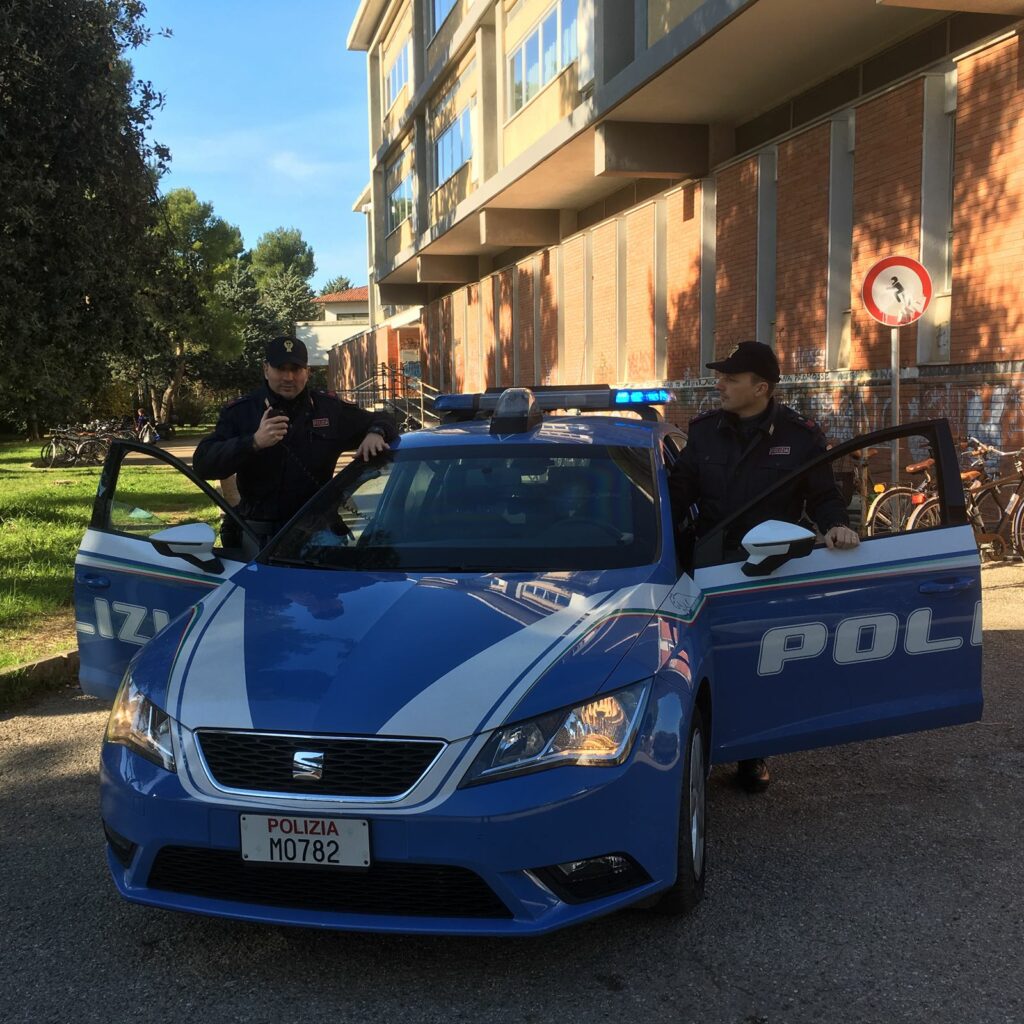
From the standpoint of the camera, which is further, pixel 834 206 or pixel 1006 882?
pixel 834 206

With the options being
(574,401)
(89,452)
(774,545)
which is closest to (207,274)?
(89,452)

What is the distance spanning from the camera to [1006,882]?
3.62 m

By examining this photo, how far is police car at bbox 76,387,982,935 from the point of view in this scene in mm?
2820

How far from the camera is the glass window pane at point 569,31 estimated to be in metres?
17.7

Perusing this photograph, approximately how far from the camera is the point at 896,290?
361 inches

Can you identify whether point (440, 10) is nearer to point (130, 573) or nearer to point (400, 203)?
point (400, 203)

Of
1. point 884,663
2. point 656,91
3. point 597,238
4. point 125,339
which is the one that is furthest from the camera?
point 597,238

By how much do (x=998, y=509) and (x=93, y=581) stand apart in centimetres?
816

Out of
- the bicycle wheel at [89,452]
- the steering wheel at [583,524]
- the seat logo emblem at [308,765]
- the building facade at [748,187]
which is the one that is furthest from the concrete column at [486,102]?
the seat logo emblem at [308,765]

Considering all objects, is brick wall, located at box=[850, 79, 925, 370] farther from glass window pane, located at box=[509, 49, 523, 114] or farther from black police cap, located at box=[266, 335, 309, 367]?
glass window pane, located at box=[509, 49, 523, 114]

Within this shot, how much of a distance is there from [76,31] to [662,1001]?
1171 cm

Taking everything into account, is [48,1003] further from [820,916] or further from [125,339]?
[125,339]

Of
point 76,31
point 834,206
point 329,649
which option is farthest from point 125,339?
point 329,649

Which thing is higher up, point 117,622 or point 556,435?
point 556,435
